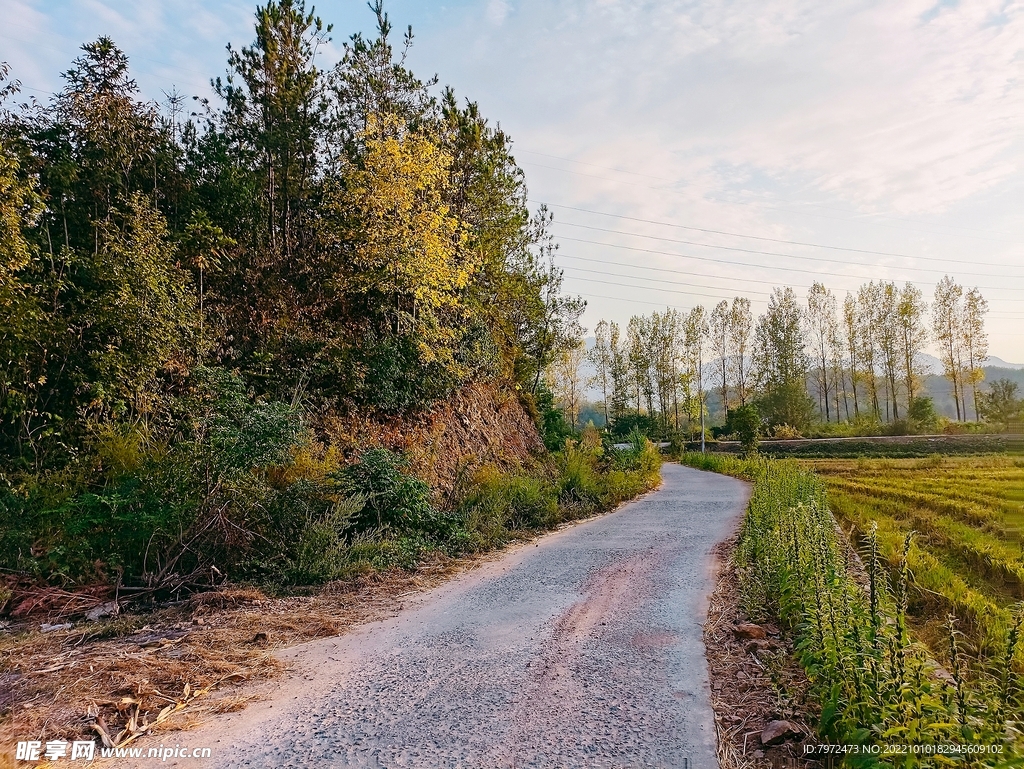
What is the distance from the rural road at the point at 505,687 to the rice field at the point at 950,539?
1708 mm

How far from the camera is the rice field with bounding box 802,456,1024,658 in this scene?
13.4 ft

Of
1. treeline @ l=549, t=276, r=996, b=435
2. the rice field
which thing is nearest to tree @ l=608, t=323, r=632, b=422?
treeline @ l=549, t=276, r=996, b=435

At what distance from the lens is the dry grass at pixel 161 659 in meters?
3.16

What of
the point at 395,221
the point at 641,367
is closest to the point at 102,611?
the point at 395,221

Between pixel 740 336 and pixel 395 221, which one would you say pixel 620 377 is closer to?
pixel 740 336

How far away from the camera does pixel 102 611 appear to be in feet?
17.4

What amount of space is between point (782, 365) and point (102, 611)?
4503cm

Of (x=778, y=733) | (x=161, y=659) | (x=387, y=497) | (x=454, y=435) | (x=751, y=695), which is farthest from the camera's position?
(x=454, y=435)

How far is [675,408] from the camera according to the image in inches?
1961

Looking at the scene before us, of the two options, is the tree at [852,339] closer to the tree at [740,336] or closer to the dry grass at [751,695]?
the tree at [740,336]

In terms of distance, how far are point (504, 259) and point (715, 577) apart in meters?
13.2

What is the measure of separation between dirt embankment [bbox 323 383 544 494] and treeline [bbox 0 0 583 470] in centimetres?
52

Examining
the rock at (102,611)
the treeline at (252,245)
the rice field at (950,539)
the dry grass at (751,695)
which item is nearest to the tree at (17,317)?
the treeline at (252,245)

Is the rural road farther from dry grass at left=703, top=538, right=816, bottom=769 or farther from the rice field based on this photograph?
the rice field
